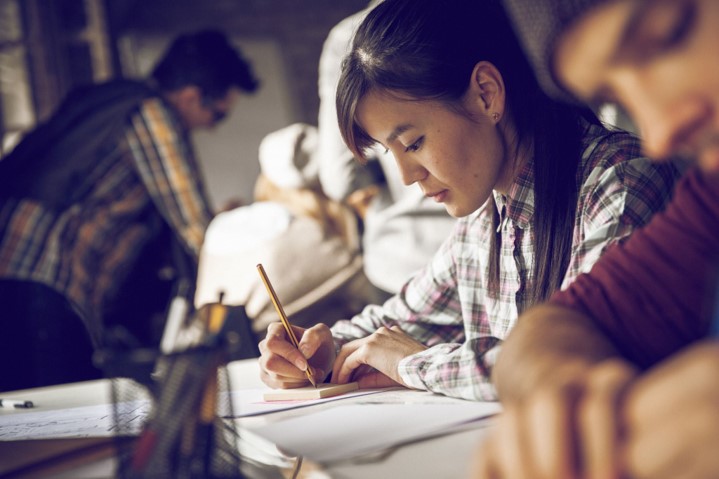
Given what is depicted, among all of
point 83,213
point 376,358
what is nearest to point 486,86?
point 376,358

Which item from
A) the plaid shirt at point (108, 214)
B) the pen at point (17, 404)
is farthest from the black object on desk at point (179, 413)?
the plaid shirt at point (108, 214)

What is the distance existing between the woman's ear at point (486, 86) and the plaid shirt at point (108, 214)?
4.71 ft

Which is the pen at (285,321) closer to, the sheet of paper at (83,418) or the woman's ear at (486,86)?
the sheet of paper at (83,418)

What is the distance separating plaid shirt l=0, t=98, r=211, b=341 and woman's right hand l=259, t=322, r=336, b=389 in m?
1.28

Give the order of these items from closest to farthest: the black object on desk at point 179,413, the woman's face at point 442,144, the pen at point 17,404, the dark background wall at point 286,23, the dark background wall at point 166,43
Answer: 1. the black object on desk at point 179,413
2. the woman's face at point 442,144
3. the pen at point 17,404
4. the dark background wall at point 166,43
5. the dark background wall at point 286,23

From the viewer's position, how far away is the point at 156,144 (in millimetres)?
2463

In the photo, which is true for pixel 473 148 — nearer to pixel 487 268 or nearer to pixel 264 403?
pixel 487 268

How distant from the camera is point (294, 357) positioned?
120cm

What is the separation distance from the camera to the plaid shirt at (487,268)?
0.99 m

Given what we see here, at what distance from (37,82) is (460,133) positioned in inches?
127

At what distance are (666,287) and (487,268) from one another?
22.5 inches

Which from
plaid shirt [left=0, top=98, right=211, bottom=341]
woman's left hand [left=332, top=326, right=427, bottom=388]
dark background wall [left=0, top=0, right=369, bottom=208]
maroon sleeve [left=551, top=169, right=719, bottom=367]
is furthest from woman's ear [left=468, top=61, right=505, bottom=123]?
dark background wall [left=0, top=0, right=369, bottom=208]

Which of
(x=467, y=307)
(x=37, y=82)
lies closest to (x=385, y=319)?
(x=467, y=307)

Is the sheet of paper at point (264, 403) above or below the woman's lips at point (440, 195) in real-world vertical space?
below
